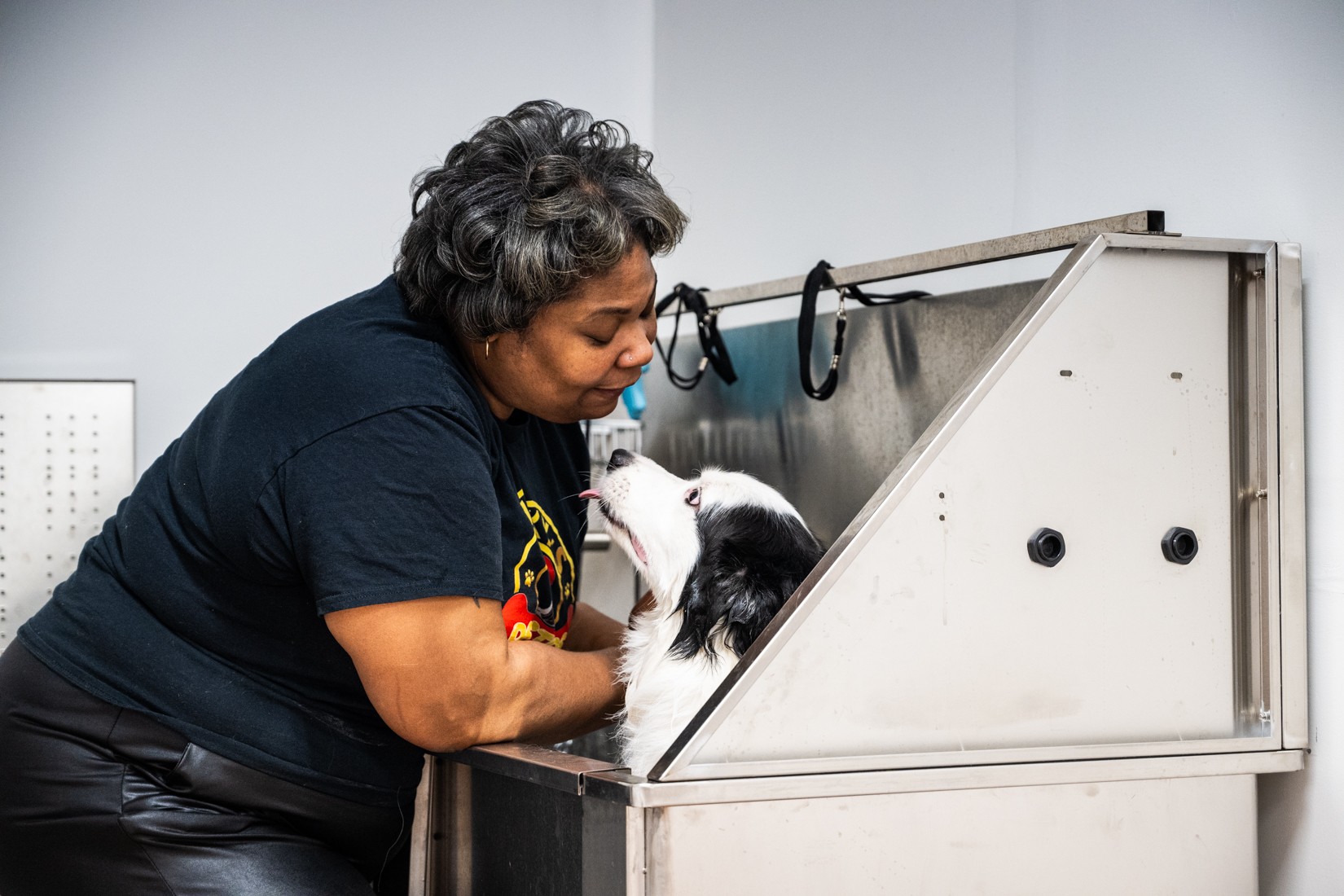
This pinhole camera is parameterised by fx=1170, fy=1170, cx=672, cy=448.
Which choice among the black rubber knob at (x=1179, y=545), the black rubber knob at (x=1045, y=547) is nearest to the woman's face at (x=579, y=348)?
the black rubber knob at (x=1045, y=547)

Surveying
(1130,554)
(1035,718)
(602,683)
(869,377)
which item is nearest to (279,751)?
(602,683)

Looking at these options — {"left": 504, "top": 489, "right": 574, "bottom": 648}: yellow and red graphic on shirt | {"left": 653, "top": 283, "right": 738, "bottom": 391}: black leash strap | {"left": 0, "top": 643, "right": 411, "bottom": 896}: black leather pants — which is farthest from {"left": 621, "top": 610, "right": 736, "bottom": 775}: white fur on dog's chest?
{"left": 653, "top": 283, "right": 738, "bottom": 391}: black leash strap

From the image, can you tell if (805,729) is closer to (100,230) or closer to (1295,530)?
(1295,530)

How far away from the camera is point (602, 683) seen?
1306mm

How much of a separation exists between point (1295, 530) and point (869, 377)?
66cm

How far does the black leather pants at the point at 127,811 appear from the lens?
1.13 metres

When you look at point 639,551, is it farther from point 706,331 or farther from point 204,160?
point 204,160

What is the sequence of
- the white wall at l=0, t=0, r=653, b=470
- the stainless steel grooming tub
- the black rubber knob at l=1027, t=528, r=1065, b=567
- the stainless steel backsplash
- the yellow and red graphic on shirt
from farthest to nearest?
the white wall at l=0, t=0, r=653, b=470 < the stainless steel backsplash < the yellow and red graphic on shirt < the black rubber knob at l=1027, t=528, r=1065, b=567 < the stainless steel grooming tub

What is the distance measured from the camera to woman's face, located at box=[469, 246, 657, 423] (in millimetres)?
1202

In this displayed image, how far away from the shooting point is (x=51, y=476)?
6.51 ft

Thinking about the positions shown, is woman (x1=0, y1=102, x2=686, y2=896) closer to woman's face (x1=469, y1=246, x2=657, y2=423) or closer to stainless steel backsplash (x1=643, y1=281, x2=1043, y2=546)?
woman's face (x1=469, y1=246, x2=657, y2=423)

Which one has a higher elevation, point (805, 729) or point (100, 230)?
point (100, 230)

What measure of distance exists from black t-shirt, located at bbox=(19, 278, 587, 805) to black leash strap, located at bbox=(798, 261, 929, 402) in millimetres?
545

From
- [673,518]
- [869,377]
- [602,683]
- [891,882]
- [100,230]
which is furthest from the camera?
[100,230]
